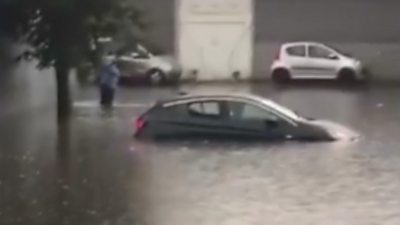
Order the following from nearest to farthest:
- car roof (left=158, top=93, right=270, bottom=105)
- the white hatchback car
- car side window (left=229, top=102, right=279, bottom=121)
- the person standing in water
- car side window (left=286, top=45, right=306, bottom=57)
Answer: car side window (left=229, top=102, right=279, bottom=121) < car roof (left=158, top=93, right=270, bottom=105) < the person standing in water < the white hatchback car < car side window (left=286, top=45, right=306, bottom=57)

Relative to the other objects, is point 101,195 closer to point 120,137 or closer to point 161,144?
point 161,144

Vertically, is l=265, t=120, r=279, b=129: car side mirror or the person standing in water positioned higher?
l=265, t=120, r=279, b=129: car side mirror

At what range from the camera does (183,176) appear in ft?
71.5

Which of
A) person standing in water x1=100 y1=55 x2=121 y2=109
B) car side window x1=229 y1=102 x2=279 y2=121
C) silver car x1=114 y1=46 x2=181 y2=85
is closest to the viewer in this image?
car side window x1=229 y1=102 x2=279 y2=121

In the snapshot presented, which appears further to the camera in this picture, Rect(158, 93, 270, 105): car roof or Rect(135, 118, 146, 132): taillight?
Rect(135, 118, 146, 132): taillight

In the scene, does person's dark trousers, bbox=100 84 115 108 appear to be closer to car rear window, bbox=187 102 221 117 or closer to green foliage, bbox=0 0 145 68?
green foliage, bbox=0 0 145 68

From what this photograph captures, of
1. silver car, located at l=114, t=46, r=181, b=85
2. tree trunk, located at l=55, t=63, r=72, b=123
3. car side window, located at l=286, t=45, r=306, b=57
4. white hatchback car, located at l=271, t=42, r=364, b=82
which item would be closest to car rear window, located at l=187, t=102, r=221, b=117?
tree trunk, located at l=55, t=63, r=72, b=123

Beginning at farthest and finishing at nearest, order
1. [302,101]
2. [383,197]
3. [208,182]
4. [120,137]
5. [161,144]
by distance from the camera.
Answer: [302,101] → [120,137] → [161,144] → [208,182] → [383,197]

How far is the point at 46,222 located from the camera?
55.2 ft

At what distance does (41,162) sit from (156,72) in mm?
25227

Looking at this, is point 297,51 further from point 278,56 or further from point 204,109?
point 204,109

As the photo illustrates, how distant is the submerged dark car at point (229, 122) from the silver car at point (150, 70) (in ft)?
67.3

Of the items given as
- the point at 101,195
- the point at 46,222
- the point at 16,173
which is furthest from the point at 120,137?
the point at 46,222

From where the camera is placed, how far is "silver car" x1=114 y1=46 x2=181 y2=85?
49062 mm
